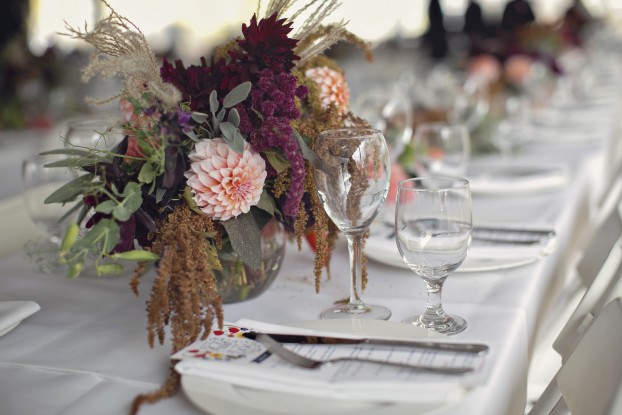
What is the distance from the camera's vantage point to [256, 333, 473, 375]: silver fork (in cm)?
77

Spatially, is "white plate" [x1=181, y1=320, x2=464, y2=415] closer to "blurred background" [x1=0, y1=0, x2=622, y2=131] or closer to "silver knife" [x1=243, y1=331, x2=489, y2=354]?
"silver knife" [x1=243, y1=331, x2=489, y2=354]

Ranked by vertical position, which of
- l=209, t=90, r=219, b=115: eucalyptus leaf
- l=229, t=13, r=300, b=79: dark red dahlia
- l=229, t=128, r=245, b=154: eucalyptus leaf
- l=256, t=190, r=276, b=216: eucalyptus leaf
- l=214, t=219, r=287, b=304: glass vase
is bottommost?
l=214, t=219, r=287, b=304: glass vase

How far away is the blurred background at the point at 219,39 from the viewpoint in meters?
3.81

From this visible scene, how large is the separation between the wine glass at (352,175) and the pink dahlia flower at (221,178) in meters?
0.10

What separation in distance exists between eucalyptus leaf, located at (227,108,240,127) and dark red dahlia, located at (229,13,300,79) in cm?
6

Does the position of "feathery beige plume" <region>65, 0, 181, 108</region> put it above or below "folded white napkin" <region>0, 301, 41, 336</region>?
above

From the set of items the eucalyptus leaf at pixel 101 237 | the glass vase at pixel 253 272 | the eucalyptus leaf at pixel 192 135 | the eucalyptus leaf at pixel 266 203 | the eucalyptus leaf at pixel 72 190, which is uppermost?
the eucalyptus leaf at pixel 192 135

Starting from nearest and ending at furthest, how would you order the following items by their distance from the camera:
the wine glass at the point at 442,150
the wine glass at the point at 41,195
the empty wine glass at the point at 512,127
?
1. the wine glass at the point at 41,195
2. the wine glass at the point at 442,150
3. the empty wine glass at the point at 512,127

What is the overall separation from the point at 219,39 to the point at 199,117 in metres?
8.52

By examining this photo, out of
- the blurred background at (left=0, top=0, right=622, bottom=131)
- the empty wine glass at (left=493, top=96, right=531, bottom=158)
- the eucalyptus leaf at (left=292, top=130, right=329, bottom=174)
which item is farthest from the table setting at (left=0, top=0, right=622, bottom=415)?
the empty wine glass at (left=493, top=96, right=531, bottom=158)

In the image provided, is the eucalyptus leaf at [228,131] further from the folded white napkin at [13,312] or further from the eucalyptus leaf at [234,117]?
the folded white napkin at [13,312]

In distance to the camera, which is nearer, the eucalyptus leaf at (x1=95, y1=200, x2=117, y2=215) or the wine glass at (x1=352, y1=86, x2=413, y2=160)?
the eucalyptus leaf at (x1=95, y1=200, x2=117, y2=215)

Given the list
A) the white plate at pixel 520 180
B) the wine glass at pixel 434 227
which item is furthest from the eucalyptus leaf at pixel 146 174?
the white plate at pixel 520 180

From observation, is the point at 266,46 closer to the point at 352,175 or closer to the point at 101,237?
the point at 352,175
